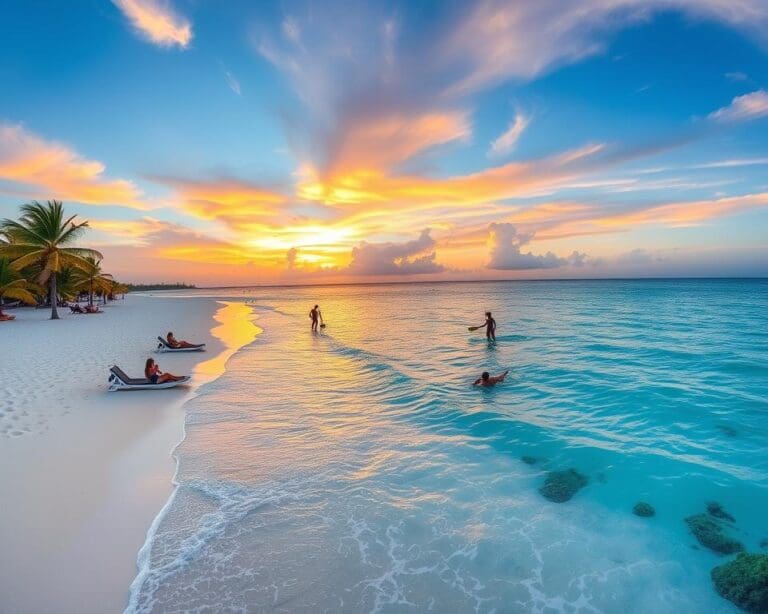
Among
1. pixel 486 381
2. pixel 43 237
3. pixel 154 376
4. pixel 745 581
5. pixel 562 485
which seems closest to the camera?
pixel 745 581

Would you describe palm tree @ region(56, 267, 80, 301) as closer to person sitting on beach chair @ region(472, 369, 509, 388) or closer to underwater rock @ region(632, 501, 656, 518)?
person sitting on beach chair @ region(472, 369, 509, 388)

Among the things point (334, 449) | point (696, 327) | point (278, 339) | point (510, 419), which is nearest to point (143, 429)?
point (334, 449)

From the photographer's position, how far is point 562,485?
8062 millimetres

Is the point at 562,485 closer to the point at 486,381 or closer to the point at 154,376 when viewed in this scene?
the point at 486,381

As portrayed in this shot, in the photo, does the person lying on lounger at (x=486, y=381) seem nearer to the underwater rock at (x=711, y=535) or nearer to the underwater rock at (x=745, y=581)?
the underwater rock at (x=711, y=535)

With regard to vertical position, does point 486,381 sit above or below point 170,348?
below

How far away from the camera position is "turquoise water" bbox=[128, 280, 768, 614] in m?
5.25

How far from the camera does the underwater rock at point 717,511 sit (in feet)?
23.4

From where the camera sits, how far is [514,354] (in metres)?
21.8

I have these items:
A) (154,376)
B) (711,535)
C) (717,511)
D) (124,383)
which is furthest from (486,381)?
(124,383)

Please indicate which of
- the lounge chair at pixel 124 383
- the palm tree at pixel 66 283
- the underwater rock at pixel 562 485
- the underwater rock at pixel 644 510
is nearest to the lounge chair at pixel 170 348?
the lounge chair at pixel 124 383

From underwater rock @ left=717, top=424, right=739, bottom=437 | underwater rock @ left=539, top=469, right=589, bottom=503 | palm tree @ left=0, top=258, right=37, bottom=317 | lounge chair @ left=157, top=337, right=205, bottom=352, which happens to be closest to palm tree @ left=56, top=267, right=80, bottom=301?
palm tree @ left=0, top=258, right=37, bottom=317

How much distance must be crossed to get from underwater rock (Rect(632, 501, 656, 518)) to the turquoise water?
152 mm

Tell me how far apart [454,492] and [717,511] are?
4.77 metres
